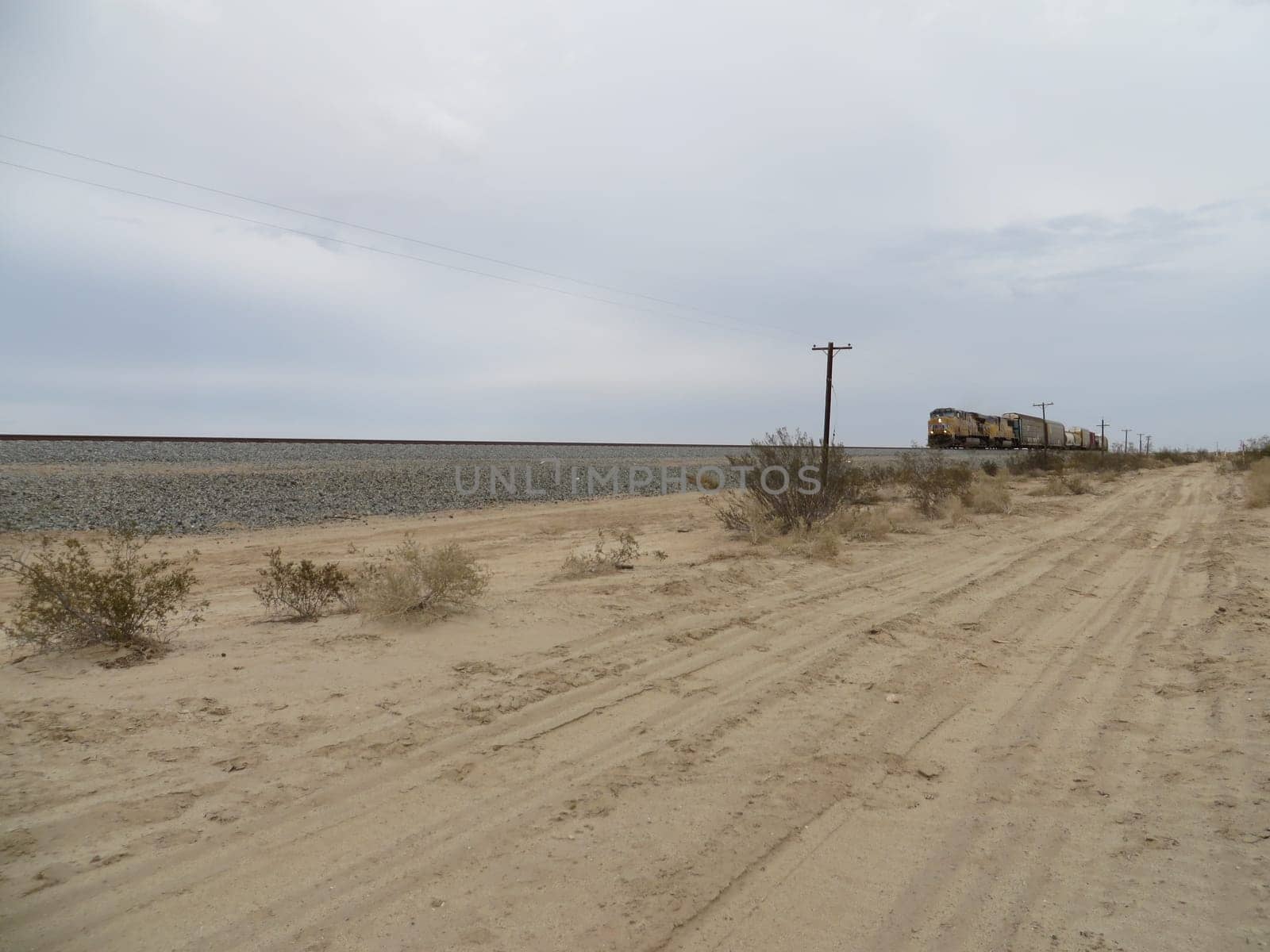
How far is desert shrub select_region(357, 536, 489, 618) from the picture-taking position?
7.02m

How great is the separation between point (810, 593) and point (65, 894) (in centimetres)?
786

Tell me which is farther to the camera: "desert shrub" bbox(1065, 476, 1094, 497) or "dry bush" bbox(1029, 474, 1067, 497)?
"desert shrub" bbox(1065, 476, 1094, 497)

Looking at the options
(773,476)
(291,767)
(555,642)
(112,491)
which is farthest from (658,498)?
(291,767)

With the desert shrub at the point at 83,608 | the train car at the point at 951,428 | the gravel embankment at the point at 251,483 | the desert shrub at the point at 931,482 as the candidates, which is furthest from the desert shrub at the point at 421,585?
the train car at the point at 951,428

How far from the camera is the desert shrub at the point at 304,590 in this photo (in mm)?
7406

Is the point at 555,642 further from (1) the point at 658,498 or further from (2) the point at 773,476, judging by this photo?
(1) the point at 658,498

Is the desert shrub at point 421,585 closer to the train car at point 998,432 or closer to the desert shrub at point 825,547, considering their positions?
the desert shrub at point 825,547

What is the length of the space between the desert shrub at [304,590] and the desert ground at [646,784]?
47 cm

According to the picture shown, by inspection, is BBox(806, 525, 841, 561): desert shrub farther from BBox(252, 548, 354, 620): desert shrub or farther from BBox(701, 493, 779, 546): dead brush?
BBox(252, 548, 354, 620): desert shrub

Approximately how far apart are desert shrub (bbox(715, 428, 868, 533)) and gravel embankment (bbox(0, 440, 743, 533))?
36.8ft

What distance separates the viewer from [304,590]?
7438 mm

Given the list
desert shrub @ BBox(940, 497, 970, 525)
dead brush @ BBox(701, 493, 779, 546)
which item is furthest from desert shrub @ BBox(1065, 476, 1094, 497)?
dead brush @ BBox(701, 493, 779, 546)

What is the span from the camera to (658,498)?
29922 millimetres

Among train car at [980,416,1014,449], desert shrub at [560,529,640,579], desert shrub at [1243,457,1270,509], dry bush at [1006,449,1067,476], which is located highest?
train car at [980,416,1014,449]
